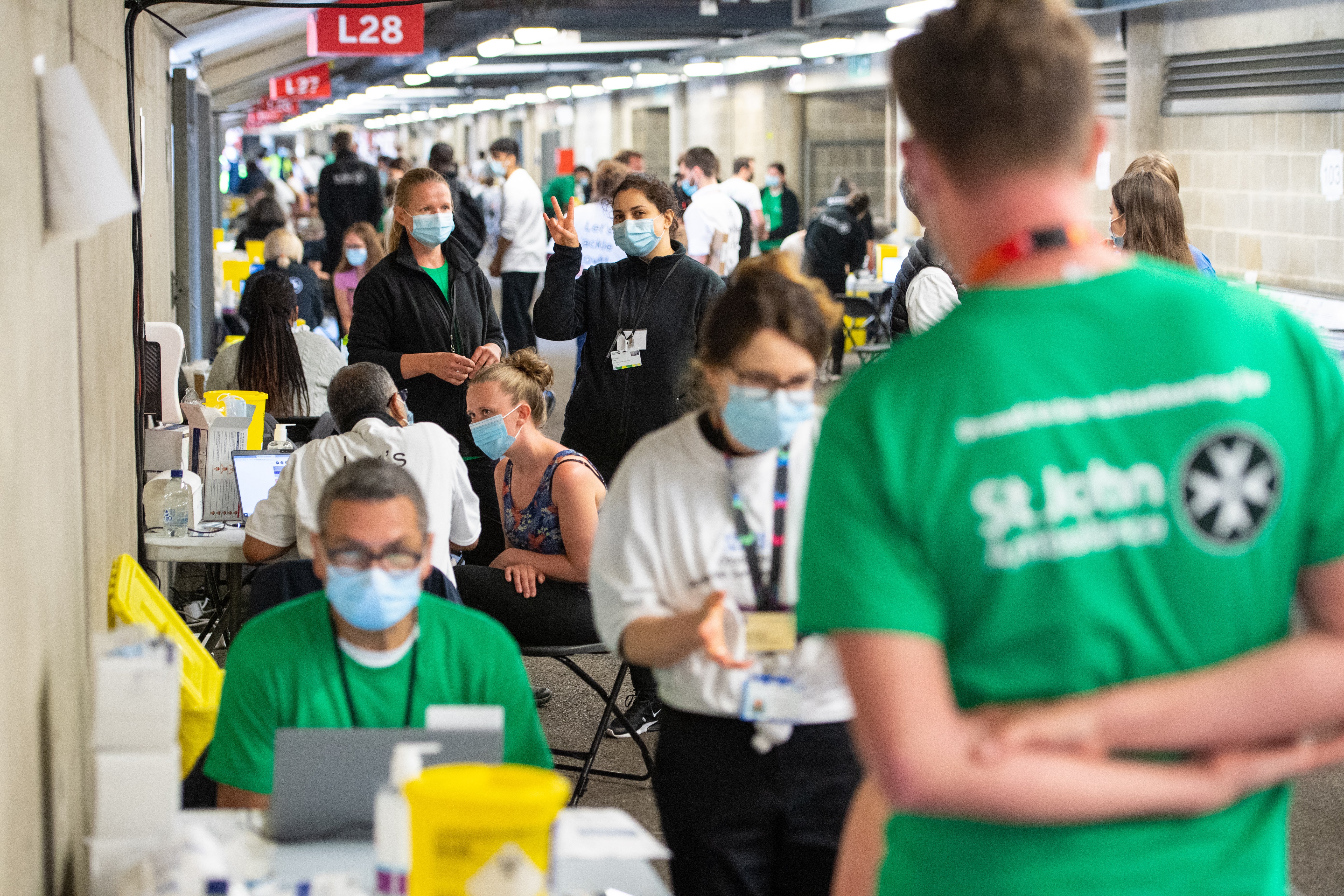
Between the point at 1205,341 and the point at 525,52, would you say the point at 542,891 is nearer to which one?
the point at 1205,341

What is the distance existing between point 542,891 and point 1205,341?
37.6 inches

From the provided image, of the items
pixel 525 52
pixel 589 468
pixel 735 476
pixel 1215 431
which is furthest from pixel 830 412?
pixel 525 52

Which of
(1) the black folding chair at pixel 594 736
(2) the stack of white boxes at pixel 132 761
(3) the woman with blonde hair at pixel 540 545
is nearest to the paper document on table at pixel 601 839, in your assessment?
(2) the stack of white boxes at pixel 132 761

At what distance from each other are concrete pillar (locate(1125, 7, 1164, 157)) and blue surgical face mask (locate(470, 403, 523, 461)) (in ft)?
25.9

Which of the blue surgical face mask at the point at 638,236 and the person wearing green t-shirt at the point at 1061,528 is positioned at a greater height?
the blue surgical face mask at the point at 638,236

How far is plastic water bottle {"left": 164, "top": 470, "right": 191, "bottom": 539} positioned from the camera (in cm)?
425

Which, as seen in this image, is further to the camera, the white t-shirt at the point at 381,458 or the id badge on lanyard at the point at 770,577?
the white t-shirt at the point at 381,458

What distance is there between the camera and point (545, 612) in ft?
11.7

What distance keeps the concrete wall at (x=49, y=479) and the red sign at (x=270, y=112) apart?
776 inches

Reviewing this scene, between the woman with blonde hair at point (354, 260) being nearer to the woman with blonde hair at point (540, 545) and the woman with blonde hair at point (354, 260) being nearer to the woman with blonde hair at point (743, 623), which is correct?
the woman with blonde hair at point (540, 545)

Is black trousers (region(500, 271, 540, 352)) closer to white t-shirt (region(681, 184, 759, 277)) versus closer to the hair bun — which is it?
white t-shirt (region(681, 184, 759, 277))

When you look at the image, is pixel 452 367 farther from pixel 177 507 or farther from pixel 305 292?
pixel 305 292

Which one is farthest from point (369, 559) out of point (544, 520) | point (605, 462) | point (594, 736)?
point (605, 462)

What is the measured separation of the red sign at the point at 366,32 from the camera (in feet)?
34.7
